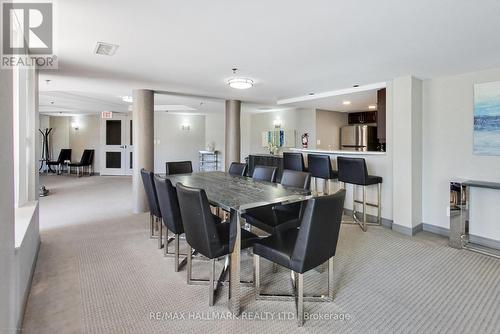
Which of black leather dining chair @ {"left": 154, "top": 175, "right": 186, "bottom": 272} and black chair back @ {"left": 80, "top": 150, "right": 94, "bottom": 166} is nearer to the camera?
black leather dining chair @ {"left": 154, "top": 175, "right": 186, "bottom": 272}

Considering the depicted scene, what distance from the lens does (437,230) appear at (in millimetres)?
3977

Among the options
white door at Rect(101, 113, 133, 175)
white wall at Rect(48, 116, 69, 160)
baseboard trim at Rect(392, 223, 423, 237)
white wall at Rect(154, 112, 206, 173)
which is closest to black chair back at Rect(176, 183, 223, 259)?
baseboard trim at Rect(392, 223, 423, 237)

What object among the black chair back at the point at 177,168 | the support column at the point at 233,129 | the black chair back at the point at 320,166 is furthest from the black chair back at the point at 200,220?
the support column at the point at 233,129

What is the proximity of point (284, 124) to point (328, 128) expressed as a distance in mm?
1294

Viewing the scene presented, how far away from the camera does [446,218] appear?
3898 millimetres

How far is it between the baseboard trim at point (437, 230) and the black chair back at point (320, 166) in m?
1.59

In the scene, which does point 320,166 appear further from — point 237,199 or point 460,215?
point 237,199

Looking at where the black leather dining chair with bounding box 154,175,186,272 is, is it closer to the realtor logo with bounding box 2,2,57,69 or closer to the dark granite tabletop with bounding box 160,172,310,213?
the dark granite tabletop with bounding box 160,172,310,213

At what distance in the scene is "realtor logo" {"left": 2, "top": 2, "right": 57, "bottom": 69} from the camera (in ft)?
6.06

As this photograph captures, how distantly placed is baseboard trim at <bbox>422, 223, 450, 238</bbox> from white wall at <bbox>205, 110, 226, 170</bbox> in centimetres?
675

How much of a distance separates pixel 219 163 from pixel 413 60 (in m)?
7.44

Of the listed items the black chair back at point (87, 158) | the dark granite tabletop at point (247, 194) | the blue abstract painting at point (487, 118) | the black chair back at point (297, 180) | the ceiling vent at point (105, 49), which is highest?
the ceiling vent at point (105, 49)

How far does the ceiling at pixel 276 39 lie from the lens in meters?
2.01

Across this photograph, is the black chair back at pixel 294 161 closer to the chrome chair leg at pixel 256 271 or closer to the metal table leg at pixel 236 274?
the chrome chair leg at pixel 256 271
